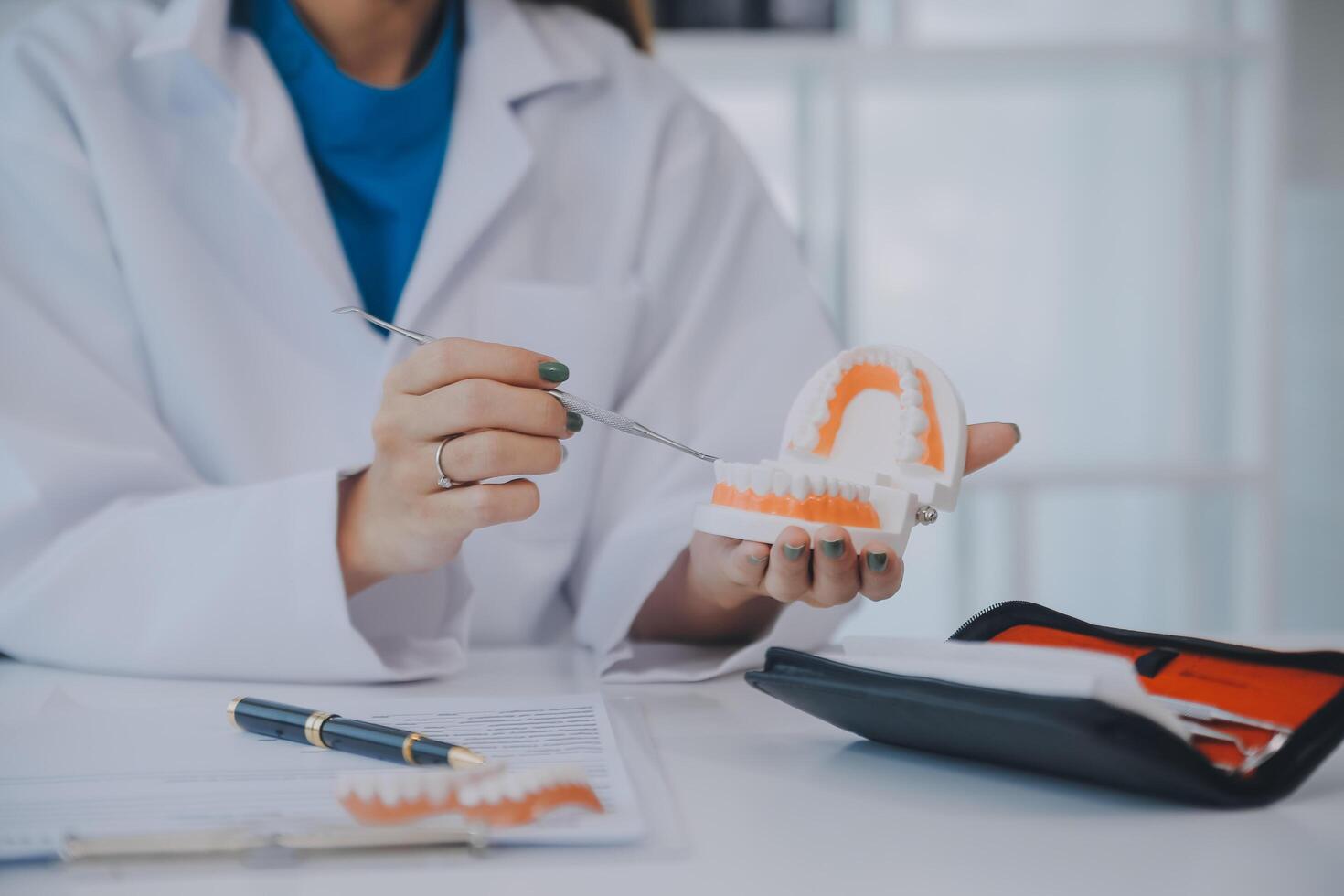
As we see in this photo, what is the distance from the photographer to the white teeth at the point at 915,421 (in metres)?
0.76

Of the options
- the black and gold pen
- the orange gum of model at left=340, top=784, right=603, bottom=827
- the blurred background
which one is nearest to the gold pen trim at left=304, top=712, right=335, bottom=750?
the black and gold pen

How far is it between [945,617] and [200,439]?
163 centimetres

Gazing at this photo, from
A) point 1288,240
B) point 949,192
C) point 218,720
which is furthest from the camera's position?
point 1288,240

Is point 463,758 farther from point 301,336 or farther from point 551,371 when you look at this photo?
point 301,336

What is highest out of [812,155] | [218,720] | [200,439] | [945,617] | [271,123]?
[812,155]

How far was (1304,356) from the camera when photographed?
244cm

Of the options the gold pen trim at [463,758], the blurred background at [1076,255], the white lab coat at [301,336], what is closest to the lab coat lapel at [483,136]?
the white lab coat at [301,336]

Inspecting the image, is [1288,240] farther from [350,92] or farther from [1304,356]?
[350,92]

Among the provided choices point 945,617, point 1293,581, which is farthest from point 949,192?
point 1293,581

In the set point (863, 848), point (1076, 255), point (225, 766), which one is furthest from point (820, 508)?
point (1076, 255)

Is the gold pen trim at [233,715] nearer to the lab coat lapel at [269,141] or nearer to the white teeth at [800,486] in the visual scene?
the white teeth at [800,486]

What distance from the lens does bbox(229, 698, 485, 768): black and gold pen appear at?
23.8 inches

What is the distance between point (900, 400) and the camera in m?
0.78

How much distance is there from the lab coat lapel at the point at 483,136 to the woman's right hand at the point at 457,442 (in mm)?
312
